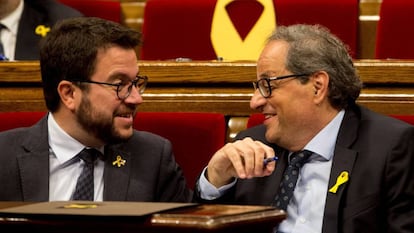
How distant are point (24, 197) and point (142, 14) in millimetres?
571

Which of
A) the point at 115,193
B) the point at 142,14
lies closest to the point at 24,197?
the point at 115,193

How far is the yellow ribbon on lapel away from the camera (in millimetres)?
1074

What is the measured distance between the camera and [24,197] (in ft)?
2.58

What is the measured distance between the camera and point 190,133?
868mm

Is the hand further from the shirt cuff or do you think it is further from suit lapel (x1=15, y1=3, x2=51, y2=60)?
suit lapel (x1=15, y1=3, x2=51, y2=60)

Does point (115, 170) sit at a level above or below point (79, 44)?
below

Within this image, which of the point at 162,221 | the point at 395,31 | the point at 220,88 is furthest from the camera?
the point at 395,31

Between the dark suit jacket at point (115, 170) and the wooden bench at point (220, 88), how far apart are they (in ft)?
0.30

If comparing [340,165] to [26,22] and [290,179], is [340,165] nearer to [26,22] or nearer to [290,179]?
[290,179]

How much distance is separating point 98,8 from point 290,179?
56 cm

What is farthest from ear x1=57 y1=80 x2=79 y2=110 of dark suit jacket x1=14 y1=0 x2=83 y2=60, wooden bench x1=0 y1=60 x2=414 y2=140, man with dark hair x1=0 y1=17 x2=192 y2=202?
dark suit jacket x1=14 y1=0 x2=83 y2=60

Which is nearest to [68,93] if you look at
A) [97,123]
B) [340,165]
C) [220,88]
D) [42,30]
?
[97,123]

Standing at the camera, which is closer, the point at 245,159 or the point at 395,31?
the point at 245,159

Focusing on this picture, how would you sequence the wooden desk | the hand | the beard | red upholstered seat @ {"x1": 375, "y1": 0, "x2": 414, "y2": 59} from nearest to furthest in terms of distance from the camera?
1. the wooden desk
2. the hand
3. the beard
4. red upholstered seat @ {"x1": 375, "y1": 0, "x2": 414, "y2": 59}
